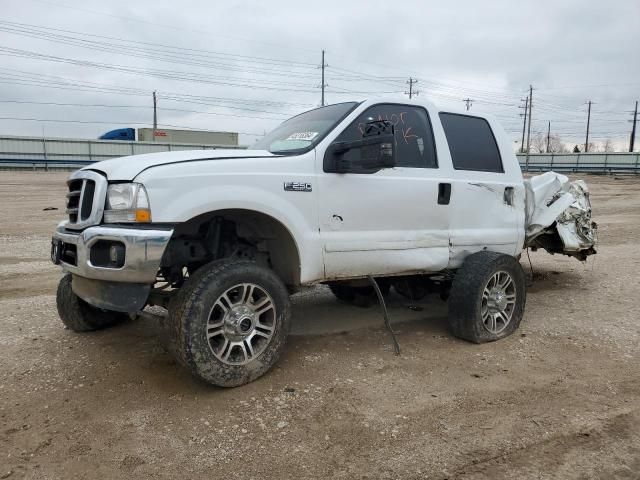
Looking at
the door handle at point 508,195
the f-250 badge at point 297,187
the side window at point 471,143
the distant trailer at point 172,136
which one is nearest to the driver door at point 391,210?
the f-250 badge at point 297,187

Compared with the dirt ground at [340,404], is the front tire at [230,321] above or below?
above

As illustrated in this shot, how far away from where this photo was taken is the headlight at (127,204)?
327cm

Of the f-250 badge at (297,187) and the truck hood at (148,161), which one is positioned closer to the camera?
the truck hood at (148,161)

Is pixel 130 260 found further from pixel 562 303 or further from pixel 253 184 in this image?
pixel 562 303

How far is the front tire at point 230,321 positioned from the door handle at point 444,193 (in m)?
1.67

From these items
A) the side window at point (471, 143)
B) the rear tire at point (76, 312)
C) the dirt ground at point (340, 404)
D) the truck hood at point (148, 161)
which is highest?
the side window at point (471, 143)

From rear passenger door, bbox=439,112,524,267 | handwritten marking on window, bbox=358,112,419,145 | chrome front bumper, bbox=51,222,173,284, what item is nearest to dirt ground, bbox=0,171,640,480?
chrome front bumper, bbox=51,222,173,284

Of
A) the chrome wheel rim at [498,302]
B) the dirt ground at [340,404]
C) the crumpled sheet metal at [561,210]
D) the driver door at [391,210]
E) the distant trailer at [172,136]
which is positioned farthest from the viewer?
the distant trailer at [172,136]

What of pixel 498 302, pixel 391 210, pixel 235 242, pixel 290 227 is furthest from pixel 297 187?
pixel 498 302

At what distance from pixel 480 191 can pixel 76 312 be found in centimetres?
373

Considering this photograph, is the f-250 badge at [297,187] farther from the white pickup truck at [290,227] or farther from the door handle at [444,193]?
the door handle at [444,193]

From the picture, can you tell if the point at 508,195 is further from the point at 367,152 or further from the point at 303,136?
the point at 303,136

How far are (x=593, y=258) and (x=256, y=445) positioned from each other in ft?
24.8

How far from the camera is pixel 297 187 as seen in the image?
3.78 meters
